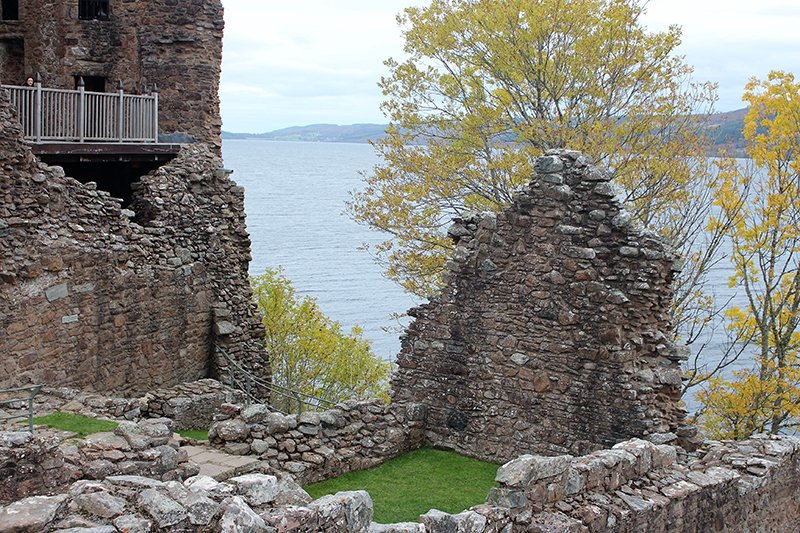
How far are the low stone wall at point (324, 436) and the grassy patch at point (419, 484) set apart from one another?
0.19 metres

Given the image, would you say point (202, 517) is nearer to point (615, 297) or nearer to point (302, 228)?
point (615, 297)

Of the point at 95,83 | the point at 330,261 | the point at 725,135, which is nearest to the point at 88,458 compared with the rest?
the point at 95,83

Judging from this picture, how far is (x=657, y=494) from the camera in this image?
967cm

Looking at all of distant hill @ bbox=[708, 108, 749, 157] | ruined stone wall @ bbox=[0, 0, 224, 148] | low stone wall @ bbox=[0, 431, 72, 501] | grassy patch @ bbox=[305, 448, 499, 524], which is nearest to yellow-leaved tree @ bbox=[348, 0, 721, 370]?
distant hill @ bbox=[708, 108, 749, 157]

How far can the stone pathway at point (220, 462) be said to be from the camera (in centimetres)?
1038

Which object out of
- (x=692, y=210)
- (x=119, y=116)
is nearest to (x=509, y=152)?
(x=692, y=210)

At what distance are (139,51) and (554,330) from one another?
15.2 m

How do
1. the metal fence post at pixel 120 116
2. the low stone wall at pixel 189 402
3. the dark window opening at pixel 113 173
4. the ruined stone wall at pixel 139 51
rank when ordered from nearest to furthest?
the low stone wall at pixel 189 402 → the metal fence post at pixel 120 116 → the dark window opening at pixel 113 173 → the ruined stone wall at pixel 139 51

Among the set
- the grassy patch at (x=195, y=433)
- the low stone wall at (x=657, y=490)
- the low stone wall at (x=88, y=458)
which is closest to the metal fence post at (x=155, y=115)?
the grassy patch at (x=195, y=433)

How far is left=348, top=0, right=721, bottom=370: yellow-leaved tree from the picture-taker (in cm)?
2181

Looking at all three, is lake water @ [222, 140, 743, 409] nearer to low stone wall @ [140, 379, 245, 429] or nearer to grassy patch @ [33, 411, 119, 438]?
low stone wall @ [140, 379, 245, 429]

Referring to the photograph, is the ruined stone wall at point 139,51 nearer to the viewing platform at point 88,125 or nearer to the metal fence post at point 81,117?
the viewing platform at point 88,125

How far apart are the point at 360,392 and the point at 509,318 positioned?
21.3 m

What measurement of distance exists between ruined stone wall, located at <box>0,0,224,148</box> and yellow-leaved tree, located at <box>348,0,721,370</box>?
633cm
